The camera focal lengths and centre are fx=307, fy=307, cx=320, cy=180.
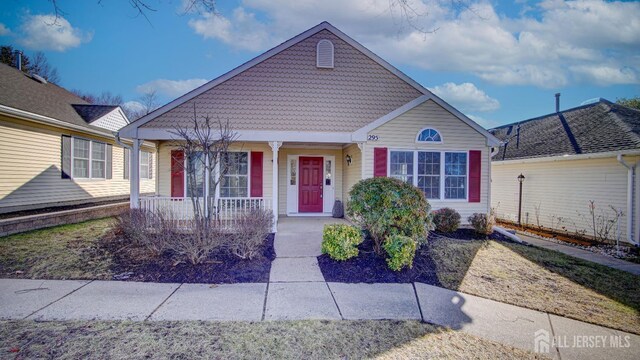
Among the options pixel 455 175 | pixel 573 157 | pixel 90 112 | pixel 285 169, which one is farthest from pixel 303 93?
pixel 90 112

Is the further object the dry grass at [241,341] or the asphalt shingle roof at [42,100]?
the asphalt shingle roof at [42,100]

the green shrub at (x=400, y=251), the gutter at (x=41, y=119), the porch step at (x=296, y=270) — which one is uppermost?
the gutter at (x=41, y=119)

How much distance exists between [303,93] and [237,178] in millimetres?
3676

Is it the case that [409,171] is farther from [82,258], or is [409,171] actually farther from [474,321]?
[82,258]

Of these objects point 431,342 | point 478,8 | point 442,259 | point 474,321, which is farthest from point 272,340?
point 478,8

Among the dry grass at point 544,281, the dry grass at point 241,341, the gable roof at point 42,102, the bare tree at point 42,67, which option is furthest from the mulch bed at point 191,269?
the bare tree at point 42,67

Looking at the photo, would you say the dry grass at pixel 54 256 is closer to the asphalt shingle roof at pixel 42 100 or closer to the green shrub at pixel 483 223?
the asphalt shingle roof at pixel 42 100

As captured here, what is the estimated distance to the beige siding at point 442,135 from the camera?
938cm

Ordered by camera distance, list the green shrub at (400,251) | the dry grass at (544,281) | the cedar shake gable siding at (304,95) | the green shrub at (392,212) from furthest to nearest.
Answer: the cedar shake gable siding at (304,95) → the green shrub at (392,212) → the green shrub at (400,251) → the dry grass at (544,281)

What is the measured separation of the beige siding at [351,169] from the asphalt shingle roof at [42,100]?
34.0 ft

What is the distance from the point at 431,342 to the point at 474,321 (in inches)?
37.3

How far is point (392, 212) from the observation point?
618 cm

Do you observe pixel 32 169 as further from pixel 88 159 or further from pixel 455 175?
pixel 455 175

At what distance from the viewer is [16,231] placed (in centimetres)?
820
